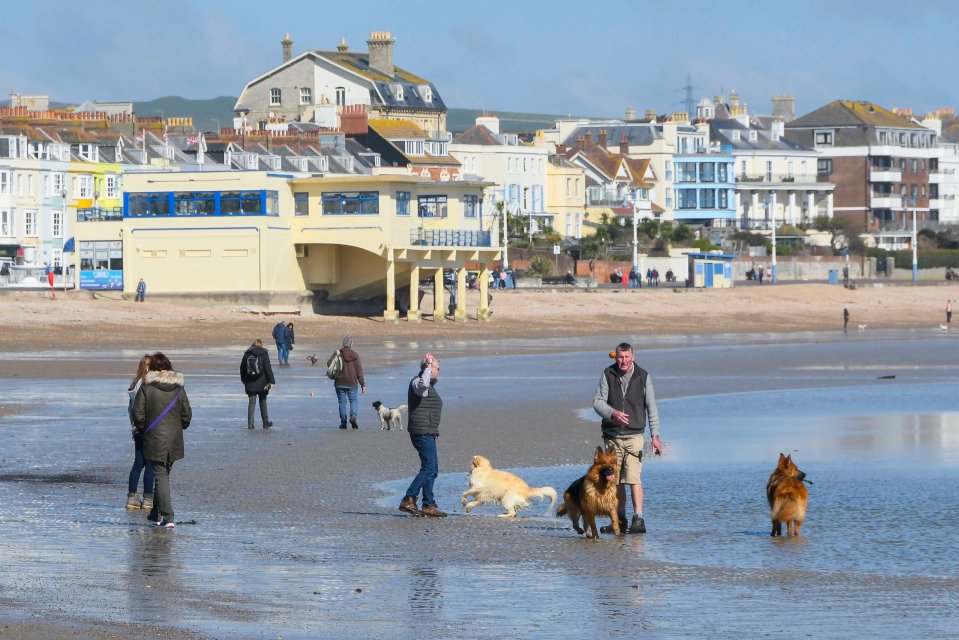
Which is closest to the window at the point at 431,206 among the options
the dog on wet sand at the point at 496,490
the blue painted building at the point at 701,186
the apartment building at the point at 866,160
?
the dog on wet sand at the point at 496,490

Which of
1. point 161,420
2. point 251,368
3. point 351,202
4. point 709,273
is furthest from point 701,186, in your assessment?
point 161,420

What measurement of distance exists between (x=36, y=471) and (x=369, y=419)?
27.6 ft

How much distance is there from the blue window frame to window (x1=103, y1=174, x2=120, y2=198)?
2133 centimetres

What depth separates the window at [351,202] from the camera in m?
56.9

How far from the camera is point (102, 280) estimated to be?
58750 mm

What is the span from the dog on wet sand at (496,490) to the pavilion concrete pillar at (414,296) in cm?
4229

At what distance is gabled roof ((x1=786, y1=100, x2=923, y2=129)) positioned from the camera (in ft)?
411

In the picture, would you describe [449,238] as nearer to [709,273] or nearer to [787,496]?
[709,273]

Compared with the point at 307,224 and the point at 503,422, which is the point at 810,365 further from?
the point at 307,224

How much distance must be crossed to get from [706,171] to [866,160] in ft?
52.6

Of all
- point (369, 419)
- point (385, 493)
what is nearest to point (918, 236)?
point (369, 419)

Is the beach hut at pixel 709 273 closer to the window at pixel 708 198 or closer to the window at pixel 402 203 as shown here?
the window at pixel 402 203

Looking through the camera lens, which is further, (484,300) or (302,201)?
(484,300)

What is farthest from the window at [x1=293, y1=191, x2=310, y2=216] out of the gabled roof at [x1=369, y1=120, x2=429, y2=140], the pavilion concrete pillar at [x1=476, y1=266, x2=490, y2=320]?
the gabled roof at [x1=369, y1=120, x2=429, y2=140]
